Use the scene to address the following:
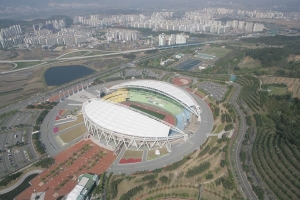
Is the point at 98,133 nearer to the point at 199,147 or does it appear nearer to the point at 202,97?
the point at 199,147

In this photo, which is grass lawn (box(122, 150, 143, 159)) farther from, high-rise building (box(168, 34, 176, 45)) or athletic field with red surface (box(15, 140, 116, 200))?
high-rise building (box(168, 34, 176, 45))

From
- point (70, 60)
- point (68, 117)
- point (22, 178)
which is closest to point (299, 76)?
point (68, 117)

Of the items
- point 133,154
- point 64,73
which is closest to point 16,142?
point 133,154

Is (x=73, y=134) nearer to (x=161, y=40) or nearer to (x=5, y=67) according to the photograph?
(x=5, y=67)

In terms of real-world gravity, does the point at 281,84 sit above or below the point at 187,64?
above

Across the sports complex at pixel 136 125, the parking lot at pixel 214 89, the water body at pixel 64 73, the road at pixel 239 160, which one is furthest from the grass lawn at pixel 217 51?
the water body at pixel 64 73

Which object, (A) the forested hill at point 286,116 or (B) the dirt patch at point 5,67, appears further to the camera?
(B) the dirt patch at point 5,67

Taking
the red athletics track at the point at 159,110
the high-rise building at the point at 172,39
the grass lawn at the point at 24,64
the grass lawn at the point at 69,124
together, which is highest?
the high-rise building at the point at 172,39

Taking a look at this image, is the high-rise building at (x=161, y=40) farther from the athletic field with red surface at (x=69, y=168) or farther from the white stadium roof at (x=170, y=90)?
the athletic field with red surface at (x=69, y=168)
